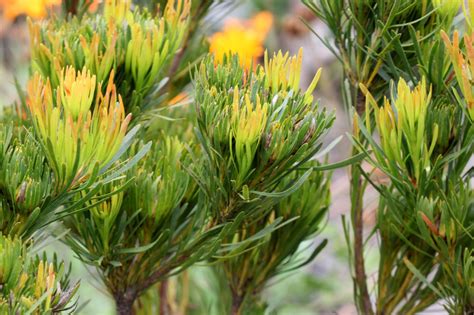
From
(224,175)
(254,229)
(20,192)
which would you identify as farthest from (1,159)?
(254,229)

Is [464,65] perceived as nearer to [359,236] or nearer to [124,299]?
[359,236]

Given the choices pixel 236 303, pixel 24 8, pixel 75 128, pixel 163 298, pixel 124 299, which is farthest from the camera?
pixel 24 8

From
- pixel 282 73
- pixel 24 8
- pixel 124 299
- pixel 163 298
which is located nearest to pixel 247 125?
pixel 282 73

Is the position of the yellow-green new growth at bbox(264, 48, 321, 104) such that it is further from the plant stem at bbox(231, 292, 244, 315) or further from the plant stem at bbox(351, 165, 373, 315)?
the plant stem at bbox(231, 292, 244, 315)

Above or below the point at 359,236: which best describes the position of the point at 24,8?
above

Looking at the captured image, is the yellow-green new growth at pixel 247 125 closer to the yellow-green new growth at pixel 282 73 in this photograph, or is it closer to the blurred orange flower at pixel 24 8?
the yellow-green new growth at pixel 282 73

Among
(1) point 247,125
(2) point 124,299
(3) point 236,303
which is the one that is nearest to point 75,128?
(1) point 247,125

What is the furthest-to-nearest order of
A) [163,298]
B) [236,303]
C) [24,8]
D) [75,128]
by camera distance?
[24,8], [163,298], [236,303], [75,128]

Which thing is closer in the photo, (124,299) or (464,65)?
(464,65)

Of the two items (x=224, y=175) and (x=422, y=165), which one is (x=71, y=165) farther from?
(x=422, y=165)

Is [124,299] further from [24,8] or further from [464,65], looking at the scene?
[24,8]

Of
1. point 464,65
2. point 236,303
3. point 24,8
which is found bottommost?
point 236,303
